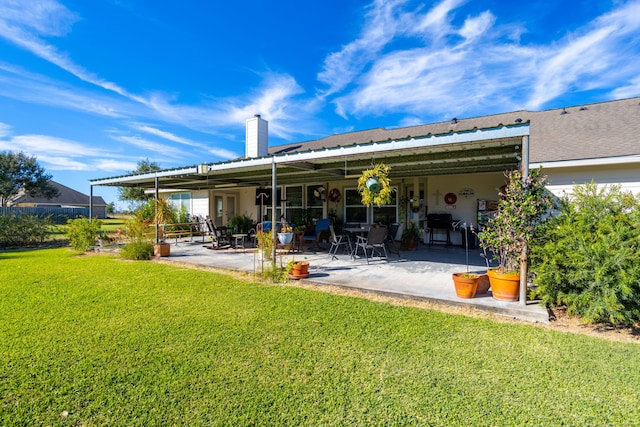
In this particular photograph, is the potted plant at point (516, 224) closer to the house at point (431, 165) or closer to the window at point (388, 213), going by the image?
the house at point (431, 165)

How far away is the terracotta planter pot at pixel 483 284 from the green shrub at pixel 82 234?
1097 cm

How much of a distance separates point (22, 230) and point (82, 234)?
389 cm

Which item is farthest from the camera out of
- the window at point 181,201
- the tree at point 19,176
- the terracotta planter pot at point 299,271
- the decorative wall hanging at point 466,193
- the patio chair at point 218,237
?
the tree at point 19,176

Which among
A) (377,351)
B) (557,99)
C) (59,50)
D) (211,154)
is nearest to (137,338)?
(377,351)

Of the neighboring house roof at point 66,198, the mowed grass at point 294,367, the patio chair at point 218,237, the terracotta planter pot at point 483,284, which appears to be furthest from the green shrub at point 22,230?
the neighboring house roof at point 66,198

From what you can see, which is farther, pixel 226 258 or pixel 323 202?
pixel 323 202

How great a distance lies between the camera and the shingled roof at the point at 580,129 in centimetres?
643

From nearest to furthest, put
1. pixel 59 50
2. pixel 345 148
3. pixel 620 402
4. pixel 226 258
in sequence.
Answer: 1. pixel 620 402
2. pixel 345 148
3. pixel 226 258
4. pixel 59 50

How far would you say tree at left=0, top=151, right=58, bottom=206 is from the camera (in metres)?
21.2

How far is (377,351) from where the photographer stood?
298cm

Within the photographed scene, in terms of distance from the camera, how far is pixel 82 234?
31.6 ft

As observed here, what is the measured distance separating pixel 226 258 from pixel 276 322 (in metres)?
4.82

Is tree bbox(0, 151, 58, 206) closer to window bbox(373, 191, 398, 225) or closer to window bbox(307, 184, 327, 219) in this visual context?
window bbox(307, 184, 327, 219)

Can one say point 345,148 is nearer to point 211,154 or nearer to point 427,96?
point 427,96
